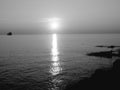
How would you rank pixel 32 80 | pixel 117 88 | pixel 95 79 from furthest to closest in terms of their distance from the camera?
pixel 32 80 < pixel 95 79 < pixel 117 88

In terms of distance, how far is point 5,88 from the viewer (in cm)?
2225

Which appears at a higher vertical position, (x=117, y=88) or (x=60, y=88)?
(x=117, y=88)

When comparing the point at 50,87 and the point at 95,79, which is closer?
the point at 50,87

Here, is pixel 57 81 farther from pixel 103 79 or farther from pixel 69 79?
pixel 103 79

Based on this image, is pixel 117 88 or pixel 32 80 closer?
pixel 117 88

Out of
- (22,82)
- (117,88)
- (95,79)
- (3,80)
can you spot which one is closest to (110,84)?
(117,88)

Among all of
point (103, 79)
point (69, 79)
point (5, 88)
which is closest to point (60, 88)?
point (69, 79)

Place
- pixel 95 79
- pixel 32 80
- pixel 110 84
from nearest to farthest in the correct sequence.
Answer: pixel 110 84
pixel 95 79
pixel 32 80

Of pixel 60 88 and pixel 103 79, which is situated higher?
pixel 103 79

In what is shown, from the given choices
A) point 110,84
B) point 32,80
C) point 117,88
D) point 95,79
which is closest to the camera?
point 117,88

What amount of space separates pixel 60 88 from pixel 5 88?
11.6 m

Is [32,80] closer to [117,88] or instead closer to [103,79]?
[103,79]

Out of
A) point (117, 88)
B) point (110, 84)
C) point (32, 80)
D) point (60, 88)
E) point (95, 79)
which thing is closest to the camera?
point (117, 88)

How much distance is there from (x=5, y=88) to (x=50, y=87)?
30.9ft
